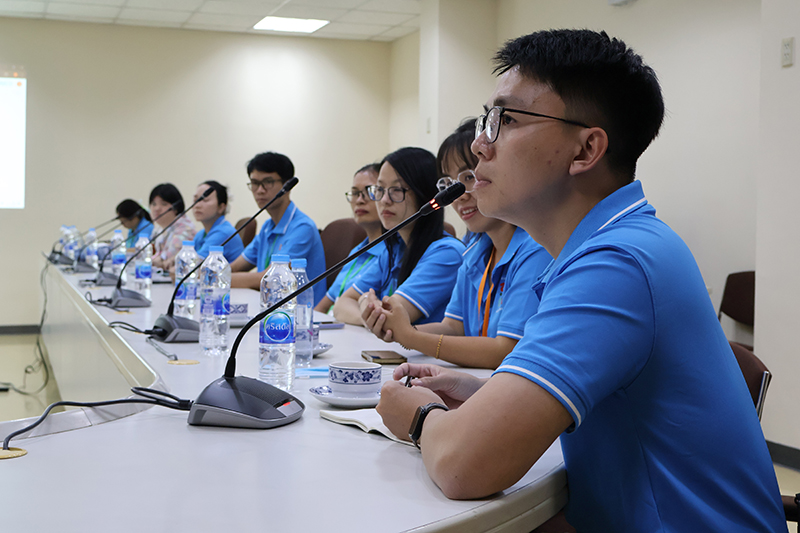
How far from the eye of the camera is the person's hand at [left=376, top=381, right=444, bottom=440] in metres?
0.94

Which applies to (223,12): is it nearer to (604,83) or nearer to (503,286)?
(503,286)

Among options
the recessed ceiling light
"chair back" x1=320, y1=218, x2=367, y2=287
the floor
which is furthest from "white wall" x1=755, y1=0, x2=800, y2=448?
the recessed ceiling light

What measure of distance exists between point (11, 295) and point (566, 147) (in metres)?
6.81

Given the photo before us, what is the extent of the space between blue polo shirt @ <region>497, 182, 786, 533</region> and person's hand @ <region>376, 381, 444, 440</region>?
0.20m

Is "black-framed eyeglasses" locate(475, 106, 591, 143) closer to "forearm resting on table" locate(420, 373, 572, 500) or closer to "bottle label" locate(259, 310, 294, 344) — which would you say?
"forearm resting on table" locate(420, 373, 572, 500)

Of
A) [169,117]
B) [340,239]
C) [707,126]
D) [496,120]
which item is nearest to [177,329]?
[496,120]

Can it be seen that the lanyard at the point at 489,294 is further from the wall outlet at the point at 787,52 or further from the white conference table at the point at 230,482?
the wall outlet at the point at 787,52

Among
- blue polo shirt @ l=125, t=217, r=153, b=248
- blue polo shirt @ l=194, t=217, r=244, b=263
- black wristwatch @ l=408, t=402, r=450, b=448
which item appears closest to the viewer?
black wristwatch @ l=408, t=402, r=450, b=448

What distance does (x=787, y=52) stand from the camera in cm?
272

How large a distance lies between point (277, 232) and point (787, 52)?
8.33 feet

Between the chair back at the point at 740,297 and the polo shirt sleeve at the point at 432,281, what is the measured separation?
1.87 metres

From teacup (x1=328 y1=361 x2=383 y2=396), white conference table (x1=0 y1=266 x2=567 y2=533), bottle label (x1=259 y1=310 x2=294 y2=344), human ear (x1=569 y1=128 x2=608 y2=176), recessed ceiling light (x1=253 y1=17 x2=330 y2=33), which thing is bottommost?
white conference table (x1=0 y1=266 x2=567 y2=533)

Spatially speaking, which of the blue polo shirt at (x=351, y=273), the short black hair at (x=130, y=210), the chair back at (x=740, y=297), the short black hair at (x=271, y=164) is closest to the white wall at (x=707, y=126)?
the chair back at (x=740, y=297)

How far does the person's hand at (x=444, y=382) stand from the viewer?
1098 mm
